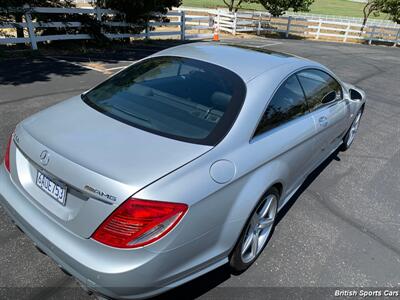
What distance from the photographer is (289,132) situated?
2969mm

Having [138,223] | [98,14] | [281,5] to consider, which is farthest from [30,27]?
[281,5]

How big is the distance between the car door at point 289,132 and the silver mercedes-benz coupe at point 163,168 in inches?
0.6

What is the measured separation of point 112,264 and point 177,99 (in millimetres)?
1403

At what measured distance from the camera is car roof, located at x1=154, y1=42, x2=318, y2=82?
2.90m

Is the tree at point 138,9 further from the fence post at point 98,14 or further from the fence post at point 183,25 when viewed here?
→ the fence post at point 183,25

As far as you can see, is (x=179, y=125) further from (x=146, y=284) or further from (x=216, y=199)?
(x=146, y=284)

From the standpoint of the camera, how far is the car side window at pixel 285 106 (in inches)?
107

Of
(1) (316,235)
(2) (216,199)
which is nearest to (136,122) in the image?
(2) (216,199)

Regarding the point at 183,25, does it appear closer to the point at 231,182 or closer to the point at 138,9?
the point at 138,9

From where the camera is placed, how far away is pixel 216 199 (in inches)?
84.5

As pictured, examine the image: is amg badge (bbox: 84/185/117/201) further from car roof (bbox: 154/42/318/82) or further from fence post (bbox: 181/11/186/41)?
fence post (bbox: 181/11/186/41)

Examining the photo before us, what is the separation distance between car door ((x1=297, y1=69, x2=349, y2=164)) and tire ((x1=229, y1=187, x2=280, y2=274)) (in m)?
1.06

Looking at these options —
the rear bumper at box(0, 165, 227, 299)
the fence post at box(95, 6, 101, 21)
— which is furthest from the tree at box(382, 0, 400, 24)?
the rear bumper at box(0, 165, 227, 299)

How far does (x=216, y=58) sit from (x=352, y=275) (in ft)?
7.32
